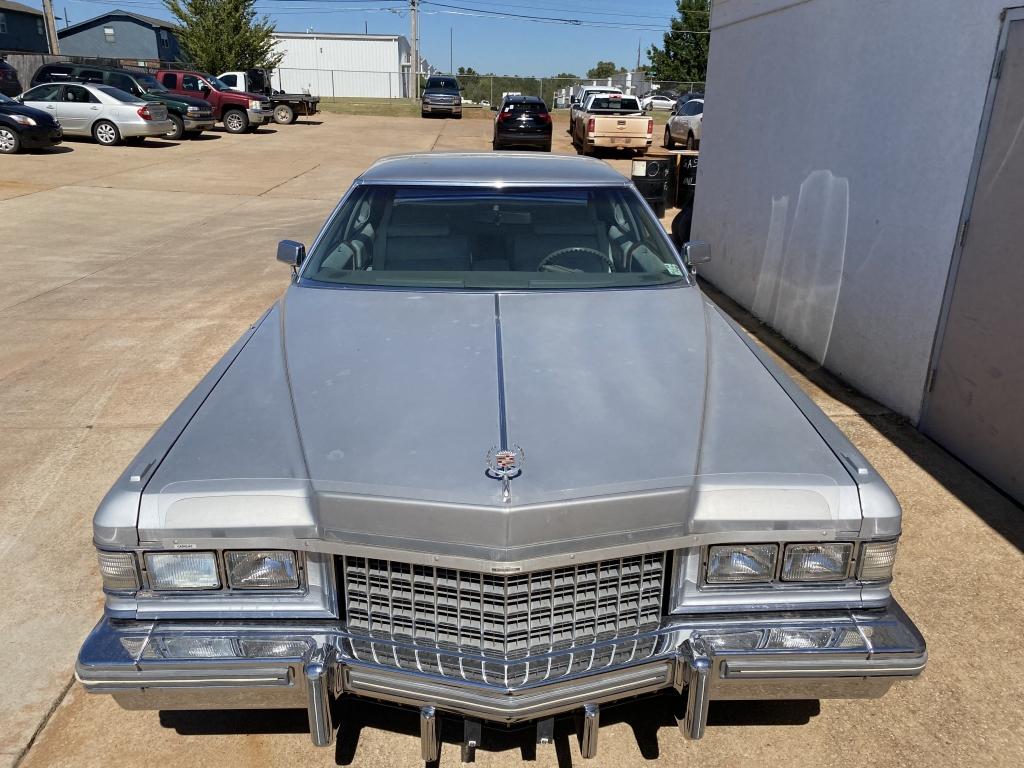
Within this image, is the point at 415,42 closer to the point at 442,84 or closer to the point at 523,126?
the point at 442,84

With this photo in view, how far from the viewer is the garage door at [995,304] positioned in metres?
4.11

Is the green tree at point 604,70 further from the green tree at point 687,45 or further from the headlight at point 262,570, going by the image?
the headlight at point 262,570

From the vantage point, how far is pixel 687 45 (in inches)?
2266

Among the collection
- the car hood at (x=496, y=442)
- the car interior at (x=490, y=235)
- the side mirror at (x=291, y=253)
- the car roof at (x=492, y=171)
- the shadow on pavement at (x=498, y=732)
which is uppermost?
the car roof at (x=492, y=171)

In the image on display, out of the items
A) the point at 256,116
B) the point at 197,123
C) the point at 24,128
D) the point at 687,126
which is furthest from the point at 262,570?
the point at 256,116

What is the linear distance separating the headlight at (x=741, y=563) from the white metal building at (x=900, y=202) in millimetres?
2654

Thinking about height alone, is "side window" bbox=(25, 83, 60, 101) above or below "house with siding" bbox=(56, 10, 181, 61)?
below

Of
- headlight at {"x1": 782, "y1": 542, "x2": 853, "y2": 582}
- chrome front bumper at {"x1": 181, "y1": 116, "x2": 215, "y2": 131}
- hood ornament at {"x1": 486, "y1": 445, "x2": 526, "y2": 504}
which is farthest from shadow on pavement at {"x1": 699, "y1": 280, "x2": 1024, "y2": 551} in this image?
chrome front bumper at {"x1": 181, "y1": 116, "x2": 215, "y2": 131}

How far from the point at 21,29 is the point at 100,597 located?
57.8m

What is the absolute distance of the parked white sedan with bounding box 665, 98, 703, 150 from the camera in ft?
65.1

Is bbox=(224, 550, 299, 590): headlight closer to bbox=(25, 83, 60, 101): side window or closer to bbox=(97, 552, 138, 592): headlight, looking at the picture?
bbox=(97, 552, 138, 592): headlight

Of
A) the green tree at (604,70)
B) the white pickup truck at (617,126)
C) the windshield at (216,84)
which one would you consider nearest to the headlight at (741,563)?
the white pickup truck at (617,126)

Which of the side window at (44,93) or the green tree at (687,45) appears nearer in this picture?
the side window at (44,93)

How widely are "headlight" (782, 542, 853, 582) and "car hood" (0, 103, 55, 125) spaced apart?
768 inches
